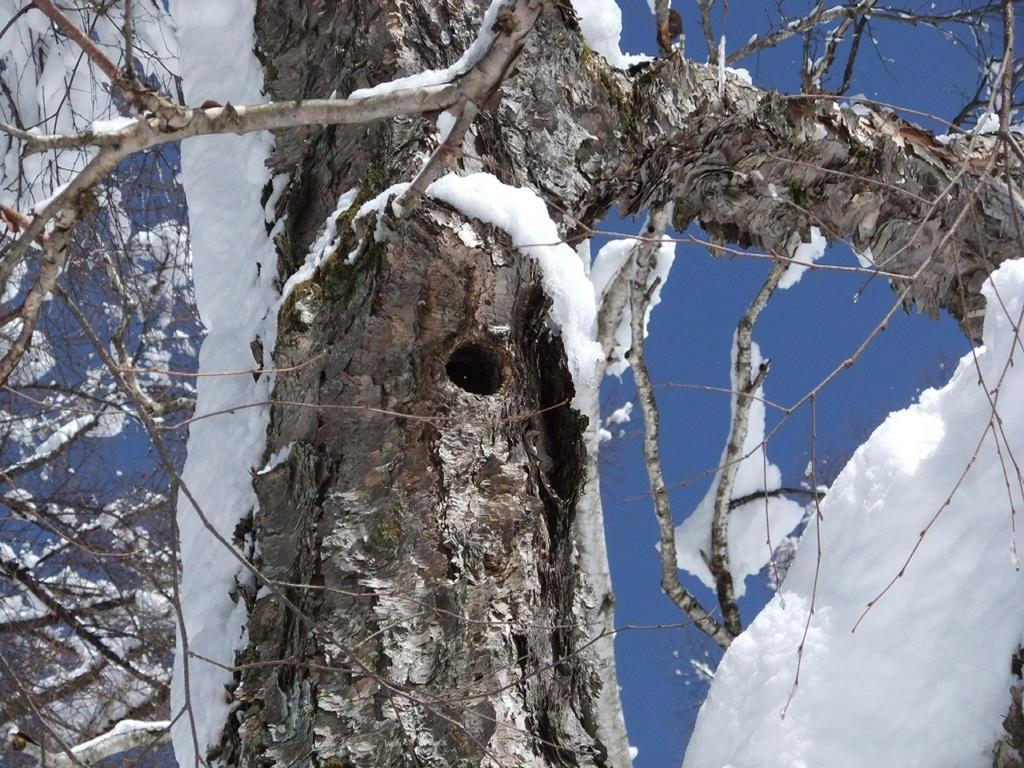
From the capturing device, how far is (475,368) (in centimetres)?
151

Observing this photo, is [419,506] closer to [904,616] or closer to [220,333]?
[220,333]

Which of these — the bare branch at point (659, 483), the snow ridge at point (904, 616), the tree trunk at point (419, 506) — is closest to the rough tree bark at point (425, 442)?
the tree trunk at point (419, 506)

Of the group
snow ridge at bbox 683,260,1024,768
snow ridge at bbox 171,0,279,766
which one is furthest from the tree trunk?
snow ridge at bbox 683,260,1024,768

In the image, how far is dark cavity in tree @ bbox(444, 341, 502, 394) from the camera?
146 cm

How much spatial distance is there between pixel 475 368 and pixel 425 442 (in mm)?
214

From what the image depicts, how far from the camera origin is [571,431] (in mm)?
1521

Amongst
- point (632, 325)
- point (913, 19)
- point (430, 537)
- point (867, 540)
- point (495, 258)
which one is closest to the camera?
point (430, 537)

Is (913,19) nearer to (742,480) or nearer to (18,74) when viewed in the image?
(742,480)

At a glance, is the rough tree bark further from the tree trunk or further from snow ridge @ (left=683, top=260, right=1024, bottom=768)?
snow ridge @ (left=683, top=260, right=1024, bottom=768)

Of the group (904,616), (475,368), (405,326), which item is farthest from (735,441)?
(405,326)

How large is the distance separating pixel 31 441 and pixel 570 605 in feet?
14.2

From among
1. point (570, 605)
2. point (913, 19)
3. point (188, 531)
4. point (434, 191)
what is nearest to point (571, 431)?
point (570, 605)

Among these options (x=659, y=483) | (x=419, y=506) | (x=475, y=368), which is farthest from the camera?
(x=659, y=483)

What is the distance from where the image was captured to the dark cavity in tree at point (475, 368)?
1457 millimetres
